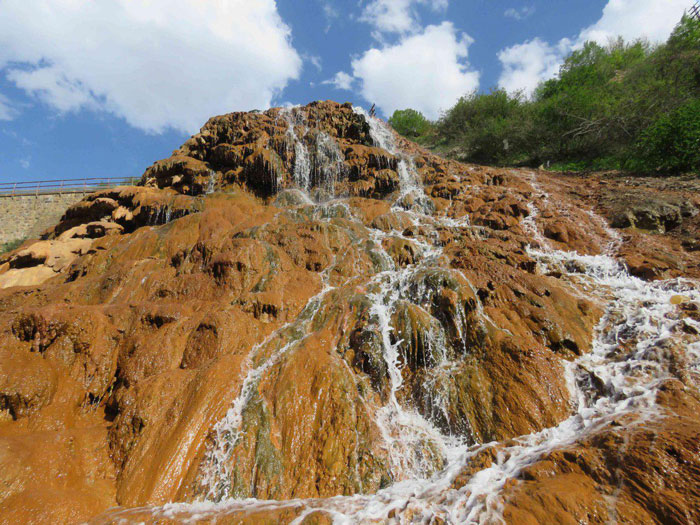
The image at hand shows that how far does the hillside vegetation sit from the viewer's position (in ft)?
44.6

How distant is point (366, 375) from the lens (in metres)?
6.04

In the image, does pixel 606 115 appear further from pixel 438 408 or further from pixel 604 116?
pixel 438 408

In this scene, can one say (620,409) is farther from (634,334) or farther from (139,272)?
(139,272)

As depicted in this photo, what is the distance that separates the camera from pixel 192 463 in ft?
15.1

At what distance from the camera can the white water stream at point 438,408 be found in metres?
3.65

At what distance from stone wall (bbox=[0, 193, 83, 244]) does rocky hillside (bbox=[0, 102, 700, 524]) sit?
15.9 metres

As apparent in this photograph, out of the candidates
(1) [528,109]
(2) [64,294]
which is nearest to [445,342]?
(2) [64,294]

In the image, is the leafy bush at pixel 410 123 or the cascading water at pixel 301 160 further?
the leafy bush at pixel 410 123

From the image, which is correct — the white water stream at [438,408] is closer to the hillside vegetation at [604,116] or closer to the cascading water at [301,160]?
the hillside vegetation at [604,116]

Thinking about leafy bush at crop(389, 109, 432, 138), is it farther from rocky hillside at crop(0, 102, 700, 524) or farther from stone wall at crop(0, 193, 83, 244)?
stone wall at crop(0, 193, 83, 244)

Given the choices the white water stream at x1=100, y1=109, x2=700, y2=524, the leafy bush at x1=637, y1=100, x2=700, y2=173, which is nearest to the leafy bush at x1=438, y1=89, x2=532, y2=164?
the leafy bush at x1=637, y1=100, x2=700, y2=173

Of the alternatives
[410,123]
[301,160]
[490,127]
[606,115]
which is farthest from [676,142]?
[410,123]

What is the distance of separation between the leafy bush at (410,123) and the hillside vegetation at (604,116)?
6.00m

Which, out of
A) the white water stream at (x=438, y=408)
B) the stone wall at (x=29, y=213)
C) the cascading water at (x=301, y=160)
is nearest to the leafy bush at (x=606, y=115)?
the white water stream at (x=438, y=408)
